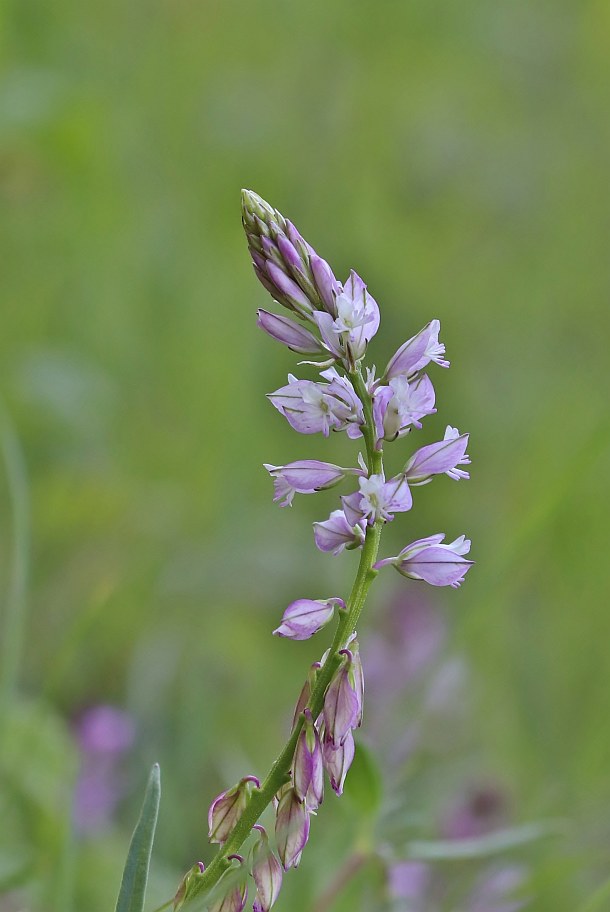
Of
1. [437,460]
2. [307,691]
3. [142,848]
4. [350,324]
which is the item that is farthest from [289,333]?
[142,848]

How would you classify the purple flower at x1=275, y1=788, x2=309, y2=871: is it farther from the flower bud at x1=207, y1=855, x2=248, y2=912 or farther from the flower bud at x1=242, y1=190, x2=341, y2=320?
the flower bud at x1=242, y1=190, x2=341, y2=320

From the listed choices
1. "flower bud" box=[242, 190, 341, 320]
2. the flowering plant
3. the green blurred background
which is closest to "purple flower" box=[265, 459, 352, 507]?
the flowering plant

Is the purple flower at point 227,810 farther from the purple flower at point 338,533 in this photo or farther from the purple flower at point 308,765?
the purple flower at point 338,533

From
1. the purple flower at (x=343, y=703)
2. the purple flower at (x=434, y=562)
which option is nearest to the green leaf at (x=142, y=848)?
the purple flower at (x=343, y=703)

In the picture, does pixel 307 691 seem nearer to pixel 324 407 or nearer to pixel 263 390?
pixel 324 407

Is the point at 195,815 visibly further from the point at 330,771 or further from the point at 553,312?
the point at 553,312

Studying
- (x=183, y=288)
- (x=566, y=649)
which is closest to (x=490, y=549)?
(x=566, y=649)
